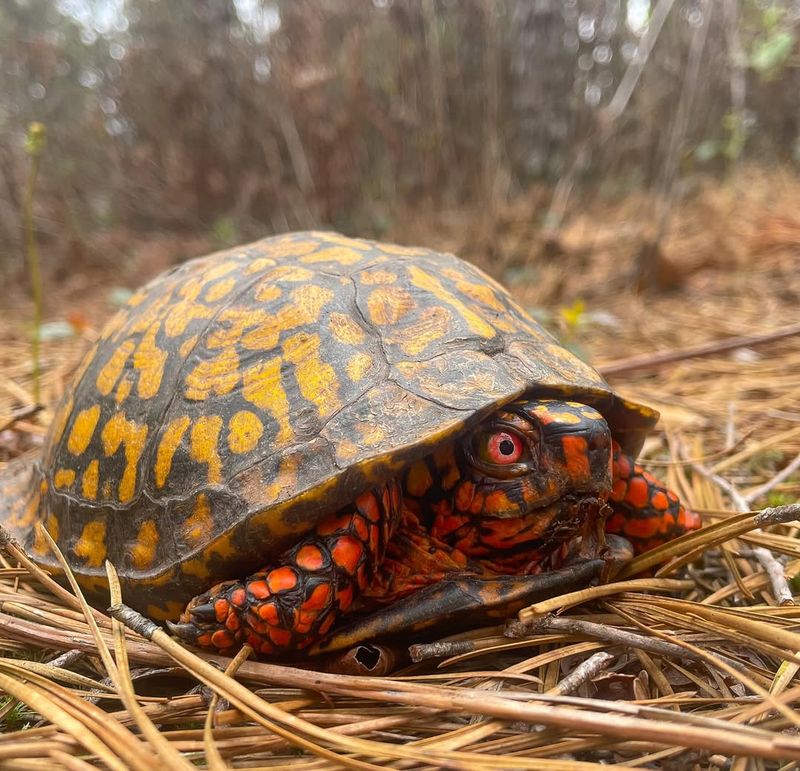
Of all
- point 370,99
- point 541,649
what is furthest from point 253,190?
point 541,649

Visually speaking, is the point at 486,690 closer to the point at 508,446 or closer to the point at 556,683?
the point at 556,683

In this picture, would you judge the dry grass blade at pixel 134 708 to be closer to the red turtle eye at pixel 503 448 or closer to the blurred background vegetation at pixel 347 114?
the red turtle eye at pixel 503 448

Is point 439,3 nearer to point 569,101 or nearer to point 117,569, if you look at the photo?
point 569,101

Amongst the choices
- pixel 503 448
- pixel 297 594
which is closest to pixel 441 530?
pixel 503 448

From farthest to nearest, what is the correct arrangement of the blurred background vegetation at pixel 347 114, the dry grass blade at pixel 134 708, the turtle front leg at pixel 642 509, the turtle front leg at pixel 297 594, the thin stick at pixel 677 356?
1. the blurred background vegetation at pixel 347 114
2. the thin stick at pixel 677 356
3. the turtle front leg at pixel 642 509
4. the turtle front leg at pixel 297 594
5. the dry grass blade at pixel 134 708

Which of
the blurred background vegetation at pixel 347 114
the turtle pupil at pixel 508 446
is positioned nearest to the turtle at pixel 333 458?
the turtle pupil at pixel 508 446

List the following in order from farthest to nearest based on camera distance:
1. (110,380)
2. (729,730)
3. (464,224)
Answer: (464,224), (110,380), (729,730)
